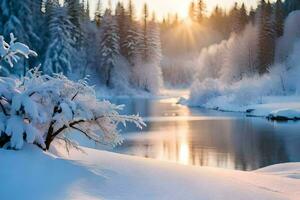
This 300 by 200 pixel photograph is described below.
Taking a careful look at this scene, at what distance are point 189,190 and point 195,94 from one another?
42.7m

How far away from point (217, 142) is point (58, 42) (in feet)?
102

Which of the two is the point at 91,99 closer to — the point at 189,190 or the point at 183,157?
the point at 189,190

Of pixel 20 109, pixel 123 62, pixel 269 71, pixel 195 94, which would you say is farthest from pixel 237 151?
pixel 123 62

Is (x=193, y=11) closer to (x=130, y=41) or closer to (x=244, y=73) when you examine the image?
(x=130, y=41)

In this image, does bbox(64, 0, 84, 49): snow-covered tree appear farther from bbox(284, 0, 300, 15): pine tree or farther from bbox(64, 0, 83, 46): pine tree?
bbox(284, 0, 300, 15): pine tree

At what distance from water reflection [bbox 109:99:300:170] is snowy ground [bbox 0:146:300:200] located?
27.9 ft

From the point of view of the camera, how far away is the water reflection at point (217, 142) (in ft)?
59.2

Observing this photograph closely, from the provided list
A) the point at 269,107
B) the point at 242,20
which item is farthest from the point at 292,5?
the point at 269,107

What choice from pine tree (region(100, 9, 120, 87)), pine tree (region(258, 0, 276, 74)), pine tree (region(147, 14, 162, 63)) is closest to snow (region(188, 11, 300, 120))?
pine tree (region(258, 0, 276, 74))

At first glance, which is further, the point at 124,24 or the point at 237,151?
the point at 124,24

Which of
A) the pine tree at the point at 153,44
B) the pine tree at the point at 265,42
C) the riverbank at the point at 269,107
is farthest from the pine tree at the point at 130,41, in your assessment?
the riverbank at the point at 269,107

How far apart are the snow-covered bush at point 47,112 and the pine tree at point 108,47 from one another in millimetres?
51871

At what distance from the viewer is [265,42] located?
56.7 meters

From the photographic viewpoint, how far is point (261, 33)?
5694 centimetres
